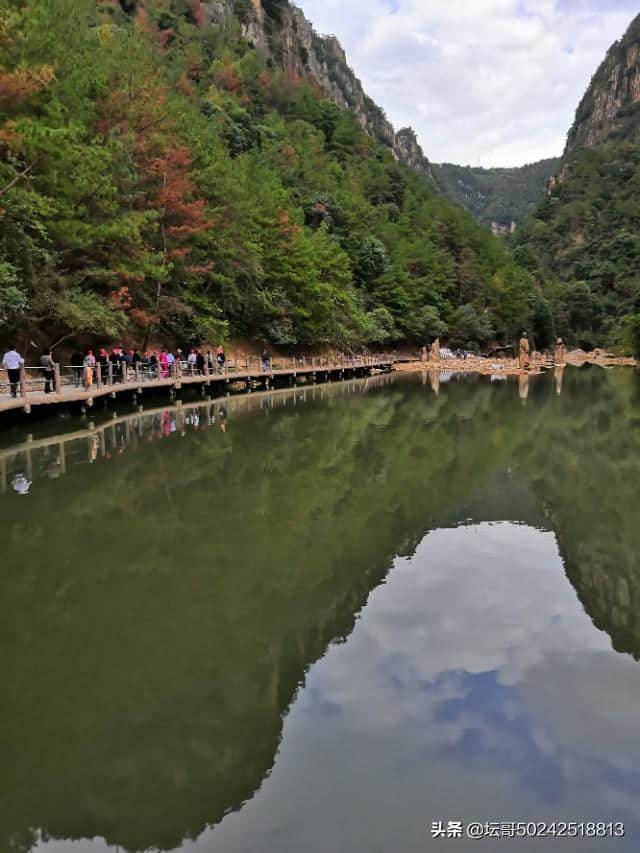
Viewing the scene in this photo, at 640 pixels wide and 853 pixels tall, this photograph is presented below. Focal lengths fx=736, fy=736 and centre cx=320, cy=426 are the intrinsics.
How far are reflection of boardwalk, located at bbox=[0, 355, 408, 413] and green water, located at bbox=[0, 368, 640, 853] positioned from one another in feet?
19.9

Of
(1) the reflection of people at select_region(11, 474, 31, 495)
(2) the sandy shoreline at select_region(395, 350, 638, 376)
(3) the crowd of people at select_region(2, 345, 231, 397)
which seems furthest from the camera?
(2) the sandy shoreline at select_region(395, 350, 638, 376)

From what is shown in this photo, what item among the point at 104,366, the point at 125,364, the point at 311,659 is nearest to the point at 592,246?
the point at 104,366

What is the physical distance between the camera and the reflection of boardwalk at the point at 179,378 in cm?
1920

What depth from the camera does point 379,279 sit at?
61094 mm

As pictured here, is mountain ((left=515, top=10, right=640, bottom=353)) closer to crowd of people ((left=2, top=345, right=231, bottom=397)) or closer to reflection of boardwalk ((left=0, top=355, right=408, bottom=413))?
reflection of boardwalk ((left=0, top=355, right=408, bottom=413))

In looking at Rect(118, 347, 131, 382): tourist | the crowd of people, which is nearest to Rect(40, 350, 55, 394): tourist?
the crowd of people

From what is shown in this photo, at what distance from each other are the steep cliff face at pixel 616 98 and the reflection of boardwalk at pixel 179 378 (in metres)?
124

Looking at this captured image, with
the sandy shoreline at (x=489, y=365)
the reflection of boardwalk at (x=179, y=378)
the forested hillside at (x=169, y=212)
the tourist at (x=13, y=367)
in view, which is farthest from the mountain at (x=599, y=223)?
the tourist at (x=13, y=367)

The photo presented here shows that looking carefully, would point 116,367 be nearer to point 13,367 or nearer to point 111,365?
point 111,365

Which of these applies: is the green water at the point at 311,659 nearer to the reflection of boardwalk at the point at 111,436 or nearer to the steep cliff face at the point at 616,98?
the reflection of boardwalk at the point at 111,436

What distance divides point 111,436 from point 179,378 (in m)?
10.6

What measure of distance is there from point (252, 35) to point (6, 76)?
77805 millimetres

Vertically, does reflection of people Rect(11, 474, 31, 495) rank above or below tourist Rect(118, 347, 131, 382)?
below

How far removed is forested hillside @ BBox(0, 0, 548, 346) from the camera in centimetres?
2219
